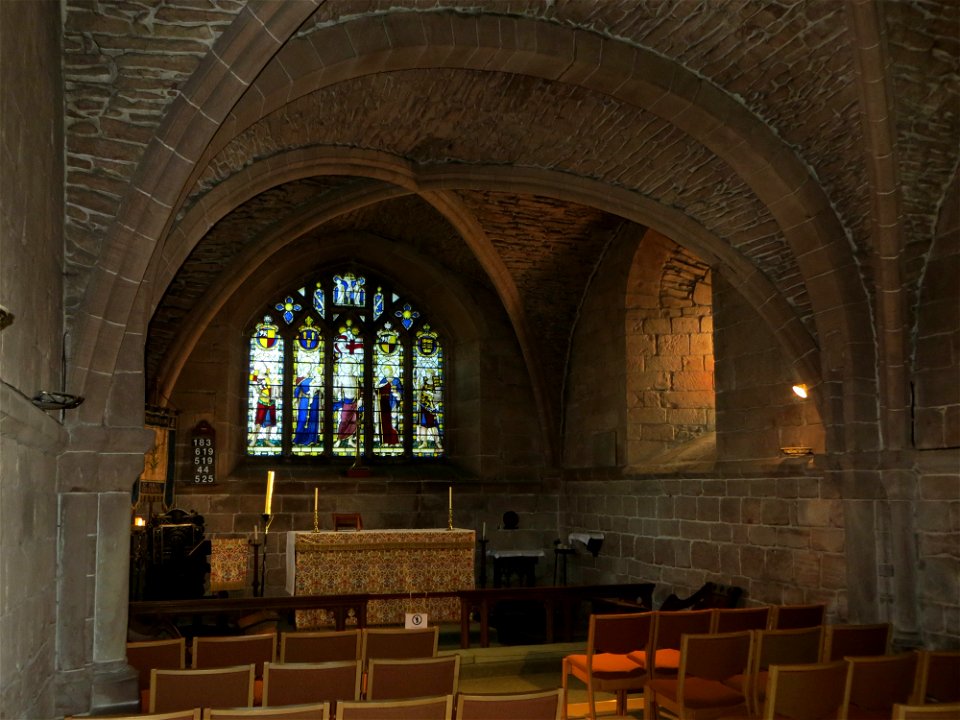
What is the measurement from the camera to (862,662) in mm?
4617

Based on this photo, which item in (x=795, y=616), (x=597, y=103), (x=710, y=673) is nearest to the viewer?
(x=710, y=673)

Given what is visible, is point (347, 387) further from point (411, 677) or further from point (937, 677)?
point (937, 677)

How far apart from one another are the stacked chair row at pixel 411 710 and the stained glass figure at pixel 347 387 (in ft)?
29.1

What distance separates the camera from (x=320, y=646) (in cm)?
551

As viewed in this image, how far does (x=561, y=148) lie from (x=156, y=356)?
5.22 m

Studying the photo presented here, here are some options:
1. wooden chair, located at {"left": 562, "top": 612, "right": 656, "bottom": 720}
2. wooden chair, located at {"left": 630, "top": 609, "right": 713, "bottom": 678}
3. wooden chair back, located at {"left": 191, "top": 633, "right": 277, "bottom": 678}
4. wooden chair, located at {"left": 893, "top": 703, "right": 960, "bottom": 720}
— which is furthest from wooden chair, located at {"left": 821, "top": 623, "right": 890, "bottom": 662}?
wooden chair back, located at {"left": 191, "top": 633, "right": 277, "bottom": 678}

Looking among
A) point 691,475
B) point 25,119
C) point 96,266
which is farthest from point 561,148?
point 25,119

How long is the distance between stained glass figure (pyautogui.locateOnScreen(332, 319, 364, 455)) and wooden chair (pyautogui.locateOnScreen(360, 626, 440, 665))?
24.3 feet

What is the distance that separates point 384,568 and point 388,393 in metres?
4.49

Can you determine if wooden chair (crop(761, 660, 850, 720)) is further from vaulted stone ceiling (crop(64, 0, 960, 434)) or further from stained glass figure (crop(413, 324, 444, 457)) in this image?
stained glass figure (crop(413, 324, 444, 457))

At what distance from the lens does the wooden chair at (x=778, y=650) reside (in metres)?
5.38

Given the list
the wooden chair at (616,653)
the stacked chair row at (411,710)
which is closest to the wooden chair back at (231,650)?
the stacked chair row at (411,710)

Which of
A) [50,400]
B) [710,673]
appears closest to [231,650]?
[50,400]

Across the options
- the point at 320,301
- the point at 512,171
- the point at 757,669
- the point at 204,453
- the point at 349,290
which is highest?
the point at 512,171
